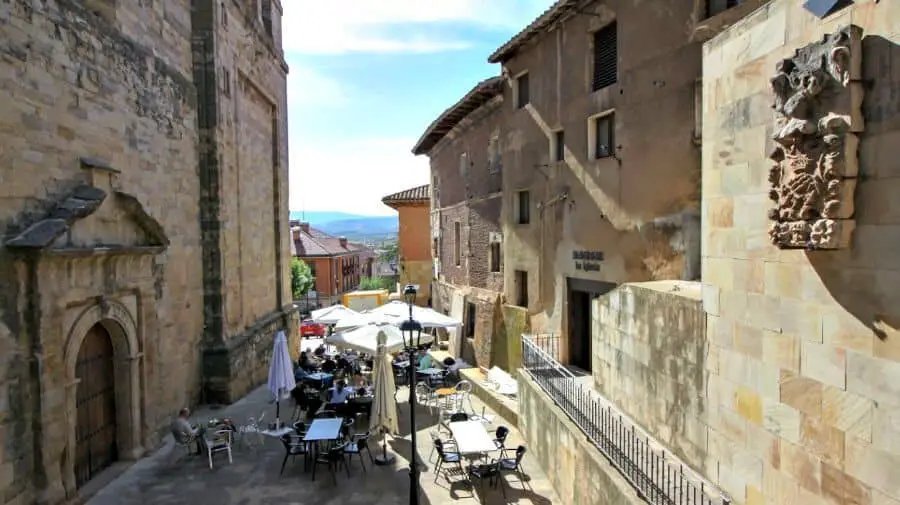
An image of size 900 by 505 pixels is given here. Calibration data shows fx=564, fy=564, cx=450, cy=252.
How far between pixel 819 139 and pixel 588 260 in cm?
989

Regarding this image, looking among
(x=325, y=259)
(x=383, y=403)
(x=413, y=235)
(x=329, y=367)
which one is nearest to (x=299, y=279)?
(x=325, y=259)

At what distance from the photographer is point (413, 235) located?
1543 inches

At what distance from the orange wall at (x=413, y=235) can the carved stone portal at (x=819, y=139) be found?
112 ft

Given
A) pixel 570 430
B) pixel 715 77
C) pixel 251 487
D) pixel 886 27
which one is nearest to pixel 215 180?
pixel 251 487

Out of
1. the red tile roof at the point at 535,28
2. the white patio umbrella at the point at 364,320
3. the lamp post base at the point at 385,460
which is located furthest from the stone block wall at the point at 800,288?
the white patio umbrella at the point at 364,320

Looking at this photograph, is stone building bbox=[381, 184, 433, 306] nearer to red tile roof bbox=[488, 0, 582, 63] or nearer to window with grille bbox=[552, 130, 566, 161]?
red tile roof bbox=[488, 0, 582, 63]

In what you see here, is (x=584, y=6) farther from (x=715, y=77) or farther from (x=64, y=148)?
(x=64, y=148)

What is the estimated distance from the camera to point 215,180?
48.9 feet

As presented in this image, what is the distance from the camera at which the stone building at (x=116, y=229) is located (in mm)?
7879

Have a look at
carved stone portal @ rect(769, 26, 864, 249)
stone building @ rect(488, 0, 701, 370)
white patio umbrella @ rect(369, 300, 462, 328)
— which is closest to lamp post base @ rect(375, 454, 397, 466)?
white patio umbrella @ rect(369, 300, 462, 328)

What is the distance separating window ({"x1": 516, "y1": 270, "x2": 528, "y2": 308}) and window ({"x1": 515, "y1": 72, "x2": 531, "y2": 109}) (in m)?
5.47

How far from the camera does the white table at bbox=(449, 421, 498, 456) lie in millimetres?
10430

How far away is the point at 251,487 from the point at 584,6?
1308 centimetres

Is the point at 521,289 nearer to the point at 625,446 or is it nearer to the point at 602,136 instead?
the point at 602,136
